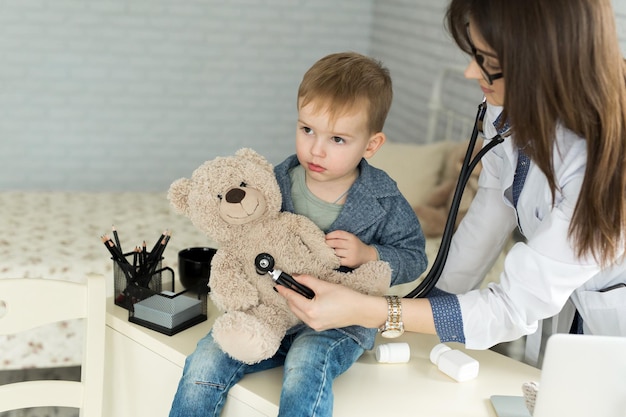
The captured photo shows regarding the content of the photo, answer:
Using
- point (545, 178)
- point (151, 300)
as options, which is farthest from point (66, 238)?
point (545, 178)

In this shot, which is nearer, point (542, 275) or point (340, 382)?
point (542, 275)

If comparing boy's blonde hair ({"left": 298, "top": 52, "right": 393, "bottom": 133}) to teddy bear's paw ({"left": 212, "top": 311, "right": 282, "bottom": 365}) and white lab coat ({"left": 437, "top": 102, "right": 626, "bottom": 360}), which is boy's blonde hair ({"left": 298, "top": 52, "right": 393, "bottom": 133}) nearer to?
white lab coat ({"left": 437, "top": 102, "right": 626, "bottom": 360})

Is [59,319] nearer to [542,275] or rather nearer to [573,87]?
[542,275]

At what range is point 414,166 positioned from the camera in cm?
262

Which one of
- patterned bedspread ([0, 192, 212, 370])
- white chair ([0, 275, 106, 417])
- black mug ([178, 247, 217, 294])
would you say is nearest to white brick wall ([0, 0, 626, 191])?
patterned bedspread ([0, 192, 212, 370])

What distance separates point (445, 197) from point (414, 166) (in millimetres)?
162

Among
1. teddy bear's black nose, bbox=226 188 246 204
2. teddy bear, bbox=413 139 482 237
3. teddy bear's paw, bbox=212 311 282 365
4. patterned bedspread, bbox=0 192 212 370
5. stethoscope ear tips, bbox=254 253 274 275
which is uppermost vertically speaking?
teddy bear's black nose, bbox=226 188 246 204

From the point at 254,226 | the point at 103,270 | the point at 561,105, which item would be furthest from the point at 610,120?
the point at 103,270

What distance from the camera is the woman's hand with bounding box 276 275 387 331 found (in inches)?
49.8

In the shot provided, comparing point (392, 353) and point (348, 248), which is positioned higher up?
point (348, 248)

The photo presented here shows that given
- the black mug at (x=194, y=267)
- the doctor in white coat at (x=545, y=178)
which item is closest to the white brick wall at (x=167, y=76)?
the black mug at (x=194, y=267)

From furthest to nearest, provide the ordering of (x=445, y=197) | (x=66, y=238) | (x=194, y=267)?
(x=445, y=197) < (x=66, y=238) < (x=194, y=267)

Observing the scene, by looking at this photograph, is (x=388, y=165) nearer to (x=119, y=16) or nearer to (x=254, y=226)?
(x=254, y=226)

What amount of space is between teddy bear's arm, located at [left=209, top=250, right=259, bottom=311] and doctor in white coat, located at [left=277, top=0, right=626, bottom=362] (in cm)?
9
